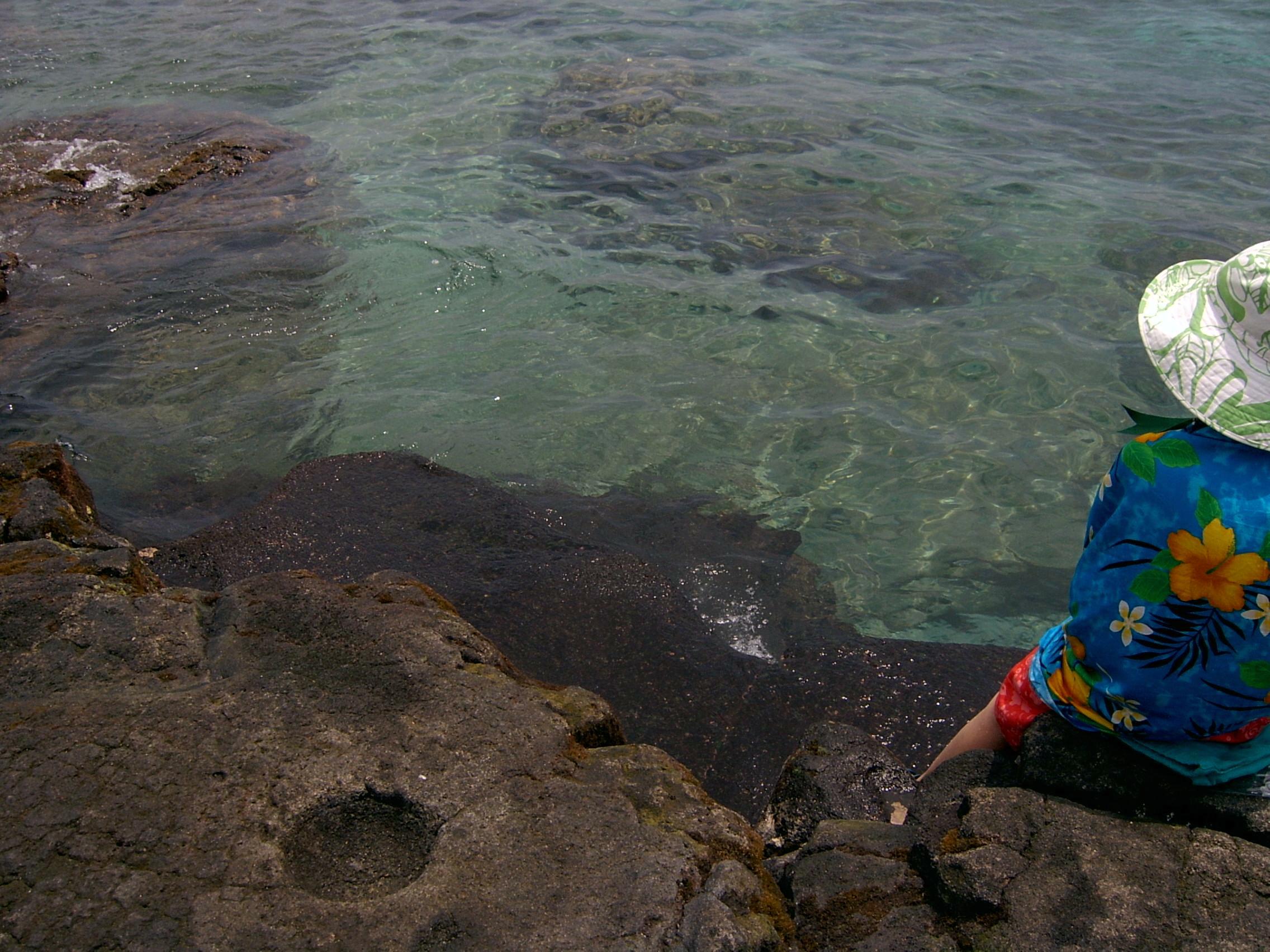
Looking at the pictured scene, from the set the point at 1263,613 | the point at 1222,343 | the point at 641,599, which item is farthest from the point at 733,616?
the point at 1222,343

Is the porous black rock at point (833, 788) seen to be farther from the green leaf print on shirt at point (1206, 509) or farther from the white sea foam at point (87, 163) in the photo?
the white sea foam at point (87, 163)

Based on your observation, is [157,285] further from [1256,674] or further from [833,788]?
[1256,674]

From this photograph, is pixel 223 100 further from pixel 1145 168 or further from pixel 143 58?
pixel 1145 168

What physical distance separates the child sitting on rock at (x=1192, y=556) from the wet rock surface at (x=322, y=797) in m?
1.09

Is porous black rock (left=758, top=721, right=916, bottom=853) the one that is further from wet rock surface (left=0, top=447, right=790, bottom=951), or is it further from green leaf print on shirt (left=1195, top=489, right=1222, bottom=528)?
green leaf print on shirt (left=1195, top=489, right=1222, bottom=528)

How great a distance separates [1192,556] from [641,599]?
8.80 ft

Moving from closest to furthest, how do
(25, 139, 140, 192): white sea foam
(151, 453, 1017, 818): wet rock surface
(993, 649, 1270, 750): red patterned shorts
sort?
(993, 649, 1270, 750): red patterned shorts, (151, 453, 1017, 818): wet rock surface, (25, 139, 140, 192): white sea foam

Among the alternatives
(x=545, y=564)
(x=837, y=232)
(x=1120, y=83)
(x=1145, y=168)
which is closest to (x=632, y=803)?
(x=545, y=564)

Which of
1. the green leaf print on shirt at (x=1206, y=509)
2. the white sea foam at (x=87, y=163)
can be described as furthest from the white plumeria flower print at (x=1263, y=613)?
the white sea foam at (x=87, y=163)

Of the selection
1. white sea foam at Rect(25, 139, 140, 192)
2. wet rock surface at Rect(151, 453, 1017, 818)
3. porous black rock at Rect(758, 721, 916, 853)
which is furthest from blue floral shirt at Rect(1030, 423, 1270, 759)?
white sea foam at Rect(25, 139, 140, 192)

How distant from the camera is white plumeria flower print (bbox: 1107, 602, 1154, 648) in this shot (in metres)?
2.52

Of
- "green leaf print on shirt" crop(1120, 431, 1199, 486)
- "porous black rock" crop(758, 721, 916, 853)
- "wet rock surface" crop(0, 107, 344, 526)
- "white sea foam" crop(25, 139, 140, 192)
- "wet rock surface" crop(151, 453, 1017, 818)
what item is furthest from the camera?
"white sea foam" crop(25, 139, 140, 192)

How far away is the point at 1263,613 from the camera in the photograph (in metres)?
2.36

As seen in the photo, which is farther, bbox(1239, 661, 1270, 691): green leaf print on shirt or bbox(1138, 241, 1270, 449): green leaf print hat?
bbox(1239, 661, 1270, 691): green leaf print on shirt
